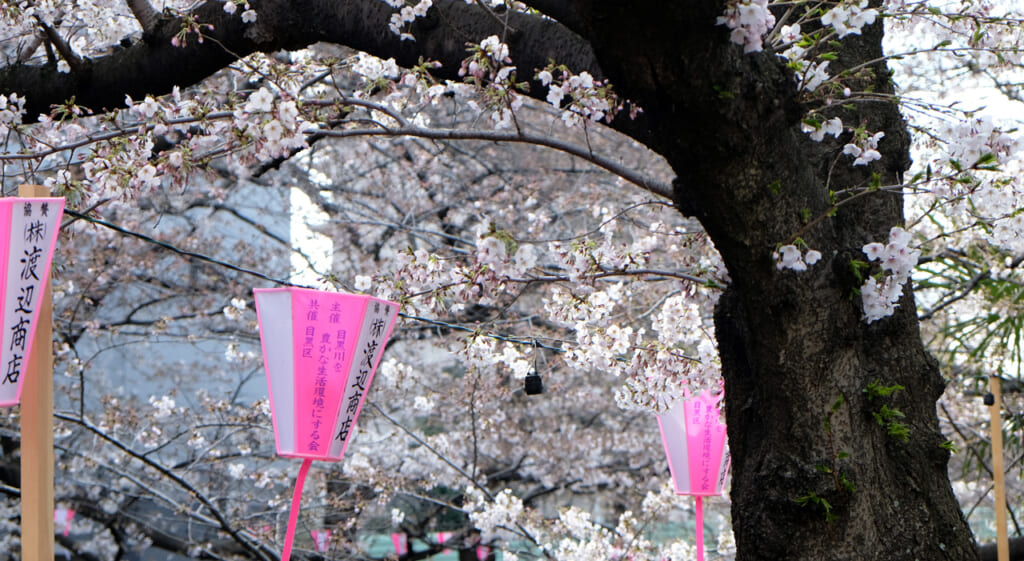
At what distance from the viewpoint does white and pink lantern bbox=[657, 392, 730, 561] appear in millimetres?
4020

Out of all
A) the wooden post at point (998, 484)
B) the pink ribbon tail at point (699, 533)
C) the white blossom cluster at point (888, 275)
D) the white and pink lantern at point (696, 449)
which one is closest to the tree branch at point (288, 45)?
the white blossom cluster at point (888, 275)

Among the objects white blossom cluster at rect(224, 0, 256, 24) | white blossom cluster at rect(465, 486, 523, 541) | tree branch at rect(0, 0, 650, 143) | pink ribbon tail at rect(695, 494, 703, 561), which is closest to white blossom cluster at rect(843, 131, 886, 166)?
tree branch at rect(0, 0, 650, 143)

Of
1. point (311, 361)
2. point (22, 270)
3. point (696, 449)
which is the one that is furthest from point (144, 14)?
point (696, 449)

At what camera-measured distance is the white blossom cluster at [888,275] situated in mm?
1976

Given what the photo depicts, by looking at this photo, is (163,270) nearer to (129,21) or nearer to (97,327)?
(97,327)

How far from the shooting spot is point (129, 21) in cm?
462

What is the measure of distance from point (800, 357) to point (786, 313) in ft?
0.34

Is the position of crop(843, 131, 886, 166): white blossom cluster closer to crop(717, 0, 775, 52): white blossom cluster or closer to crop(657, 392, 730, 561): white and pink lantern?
crop(717, 0, 775, 52): white blossom cluster

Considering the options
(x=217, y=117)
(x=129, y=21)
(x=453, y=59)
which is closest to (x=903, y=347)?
(x=453, y=59)

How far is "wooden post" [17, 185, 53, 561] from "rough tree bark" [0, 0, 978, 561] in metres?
1.81

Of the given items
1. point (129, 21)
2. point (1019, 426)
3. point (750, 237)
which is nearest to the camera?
point (750, 237)

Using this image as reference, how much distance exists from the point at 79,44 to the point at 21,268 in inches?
104

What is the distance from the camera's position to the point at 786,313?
2.01m

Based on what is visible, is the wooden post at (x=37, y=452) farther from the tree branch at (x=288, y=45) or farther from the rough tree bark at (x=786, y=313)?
the rough tree bark at (x=786, y=313)
